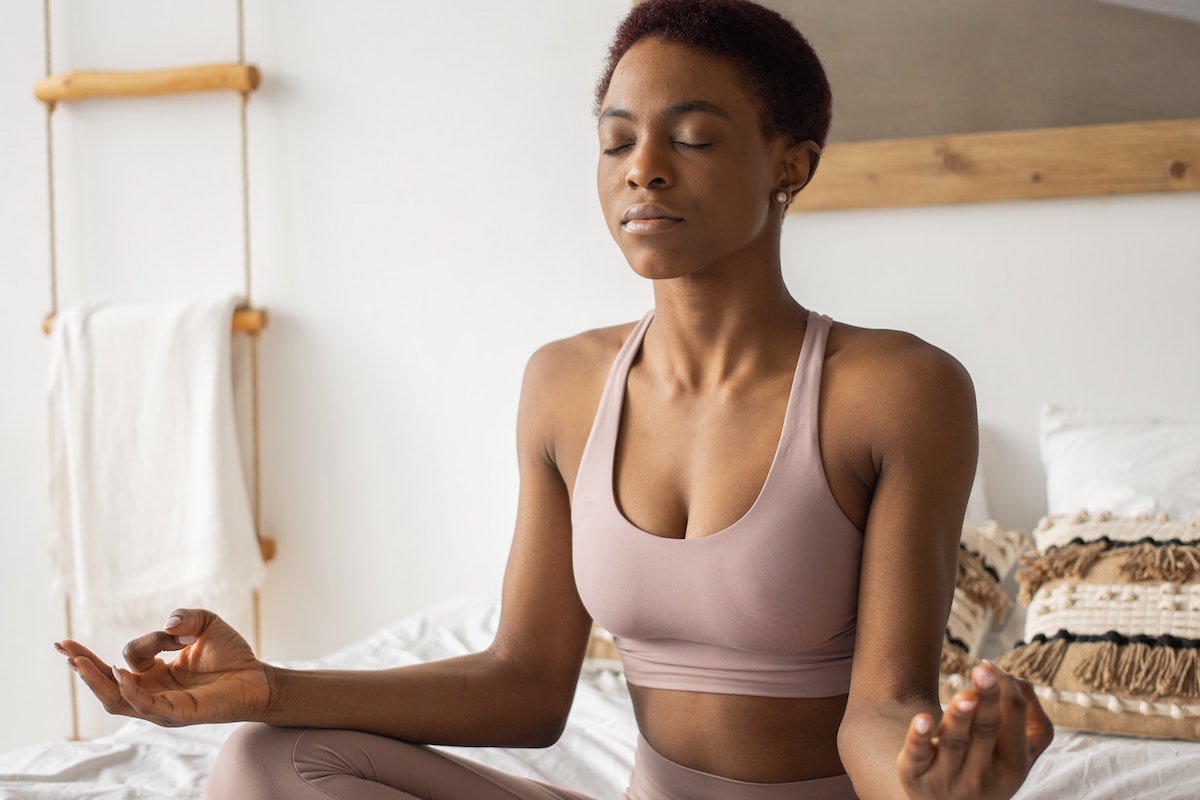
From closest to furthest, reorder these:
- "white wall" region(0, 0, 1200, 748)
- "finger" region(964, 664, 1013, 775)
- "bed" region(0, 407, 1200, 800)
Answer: "finger" region(964, 664, 1013, 775)
"bed" region(0, 407, 1200, 800)
"white wall" region(0, 0, 1200, 748)

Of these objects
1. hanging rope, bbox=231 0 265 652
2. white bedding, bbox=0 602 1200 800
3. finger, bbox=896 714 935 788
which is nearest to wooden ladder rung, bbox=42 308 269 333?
hanging rope, bbox=231 0 265 652

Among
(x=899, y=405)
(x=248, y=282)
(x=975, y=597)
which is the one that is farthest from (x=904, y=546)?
(x=248, y=282)

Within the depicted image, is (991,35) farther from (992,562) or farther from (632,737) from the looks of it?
(632,737)

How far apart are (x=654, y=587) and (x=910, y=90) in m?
1.28

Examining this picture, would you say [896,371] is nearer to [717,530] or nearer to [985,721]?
[717,530]

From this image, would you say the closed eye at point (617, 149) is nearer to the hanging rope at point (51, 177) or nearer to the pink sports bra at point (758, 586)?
the pink sports bra at point (758, 586)

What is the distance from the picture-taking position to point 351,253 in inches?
94.8

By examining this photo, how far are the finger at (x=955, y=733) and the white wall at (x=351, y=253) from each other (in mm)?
1431

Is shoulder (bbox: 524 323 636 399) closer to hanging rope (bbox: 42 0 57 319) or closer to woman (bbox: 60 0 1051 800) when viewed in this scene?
woman (bbox: 60 0 1051 800)

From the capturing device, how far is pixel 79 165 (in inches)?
99.2

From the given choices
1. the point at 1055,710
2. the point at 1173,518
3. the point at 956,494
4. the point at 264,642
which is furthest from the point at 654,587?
the point at 264,642

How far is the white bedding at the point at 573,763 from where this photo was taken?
1257mm

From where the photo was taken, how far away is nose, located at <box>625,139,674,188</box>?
98cm

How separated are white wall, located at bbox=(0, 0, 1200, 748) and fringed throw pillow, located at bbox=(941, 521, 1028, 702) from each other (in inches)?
18.4
